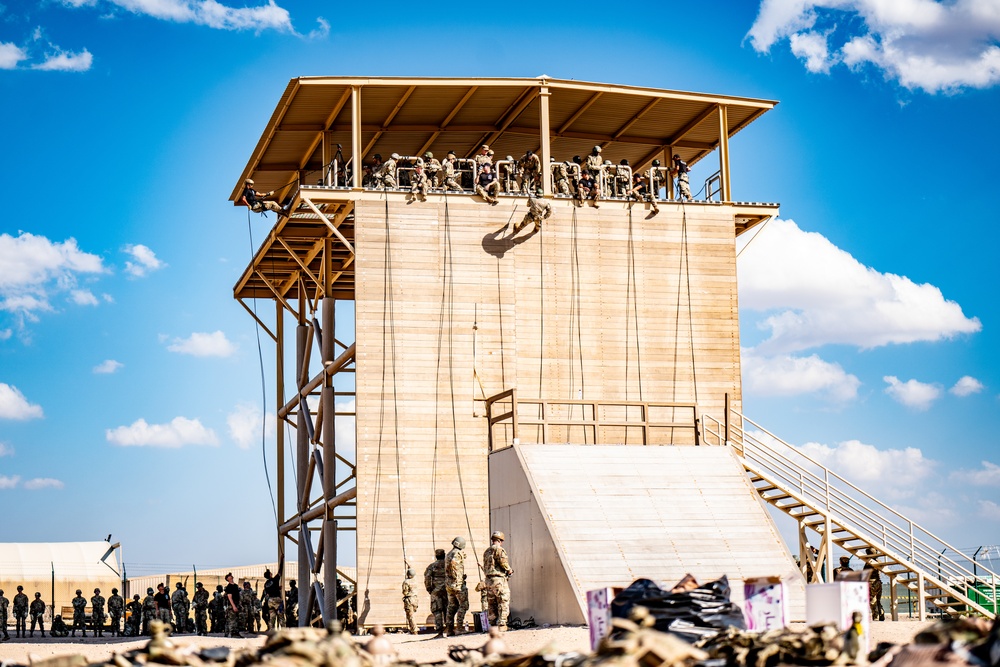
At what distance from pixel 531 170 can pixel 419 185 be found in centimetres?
324

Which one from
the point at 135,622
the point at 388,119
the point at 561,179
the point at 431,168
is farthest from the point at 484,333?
the point at 135,622

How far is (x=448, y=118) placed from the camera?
35969mm

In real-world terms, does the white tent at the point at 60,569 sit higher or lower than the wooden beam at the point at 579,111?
lower

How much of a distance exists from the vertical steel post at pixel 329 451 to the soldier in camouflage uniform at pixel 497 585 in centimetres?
843

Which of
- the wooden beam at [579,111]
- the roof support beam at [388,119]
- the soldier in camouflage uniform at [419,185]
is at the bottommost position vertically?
the soldier in camouflage uniform at [419,185]

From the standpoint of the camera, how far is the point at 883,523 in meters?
28.7

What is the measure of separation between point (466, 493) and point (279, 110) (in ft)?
35.4

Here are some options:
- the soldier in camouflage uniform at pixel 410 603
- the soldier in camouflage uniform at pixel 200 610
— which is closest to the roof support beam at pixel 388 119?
the soldier in camouflage uniform at pixel 410 603

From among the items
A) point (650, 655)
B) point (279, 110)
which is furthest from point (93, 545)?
point (650, 655)

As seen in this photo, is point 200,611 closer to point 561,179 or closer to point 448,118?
point 448,118

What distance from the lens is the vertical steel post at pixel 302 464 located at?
3575 centimetres

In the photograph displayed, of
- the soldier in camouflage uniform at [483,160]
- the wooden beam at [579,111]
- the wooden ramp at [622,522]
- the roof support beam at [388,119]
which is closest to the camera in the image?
the wooden ramp at [622,522]

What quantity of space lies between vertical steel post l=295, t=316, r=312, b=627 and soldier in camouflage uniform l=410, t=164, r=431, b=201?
282 inches

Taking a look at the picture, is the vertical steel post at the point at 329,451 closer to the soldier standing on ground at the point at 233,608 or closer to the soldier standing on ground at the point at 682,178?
the soldier standing on ground at the point at 233,608
